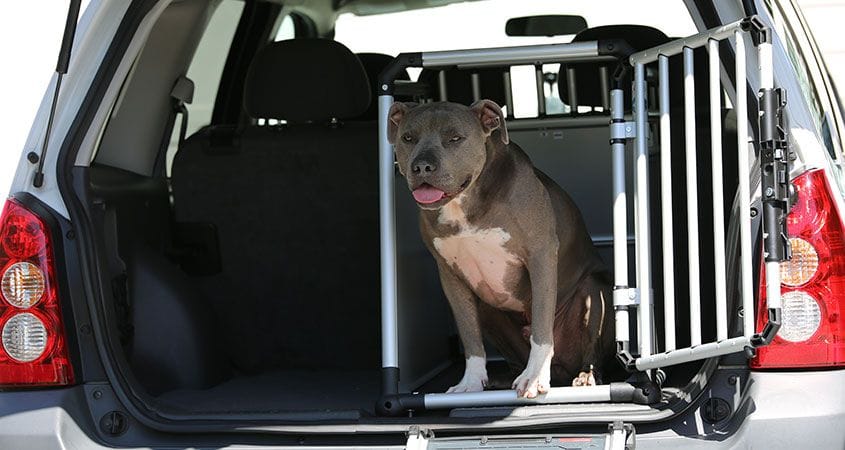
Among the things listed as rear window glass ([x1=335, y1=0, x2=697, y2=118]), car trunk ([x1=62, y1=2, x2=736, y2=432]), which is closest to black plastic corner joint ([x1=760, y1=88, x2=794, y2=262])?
car trunk ([x1=62, y1=2, x2=736, y2=432])

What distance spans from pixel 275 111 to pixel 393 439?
169 cm

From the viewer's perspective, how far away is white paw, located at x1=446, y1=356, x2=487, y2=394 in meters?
4.38

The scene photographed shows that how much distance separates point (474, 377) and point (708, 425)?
100cm

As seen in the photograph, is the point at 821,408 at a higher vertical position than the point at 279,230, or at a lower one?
lower

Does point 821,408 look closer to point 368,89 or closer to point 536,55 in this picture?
point 536,55

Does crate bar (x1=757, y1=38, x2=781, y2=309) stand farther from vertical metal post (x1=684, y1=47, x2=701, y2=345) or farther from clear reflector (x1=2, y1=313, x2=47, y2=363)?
clear reflector (x1=2, y1=313, x2=47, y2=363)

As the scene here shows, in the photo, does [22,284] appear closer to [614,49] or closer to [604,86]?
[614,49]

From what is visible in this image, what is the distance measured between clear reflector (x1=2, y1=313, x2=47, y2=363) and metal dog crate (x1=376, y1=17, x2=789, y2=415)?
102cm

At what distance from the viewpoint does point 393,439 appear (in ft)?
12.4

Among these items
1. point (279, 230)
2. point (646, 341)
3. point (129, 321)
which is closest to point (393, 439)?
point (646, 341)

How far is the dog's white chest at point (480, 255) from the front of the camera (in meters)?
4.47

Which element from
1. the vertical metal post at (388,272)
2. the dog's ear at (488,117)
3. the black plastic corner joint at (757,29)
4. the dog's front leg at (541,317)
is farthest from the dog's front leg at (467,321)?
the black plastic corner joint at (757,29)

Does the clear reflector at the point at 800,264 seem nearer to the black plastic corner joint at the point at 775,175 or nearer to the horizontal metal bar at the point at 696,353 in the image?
the black plastic corner joint at the point at 775,175

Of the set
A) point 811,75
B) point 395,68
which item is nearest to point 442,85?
point 395,68
